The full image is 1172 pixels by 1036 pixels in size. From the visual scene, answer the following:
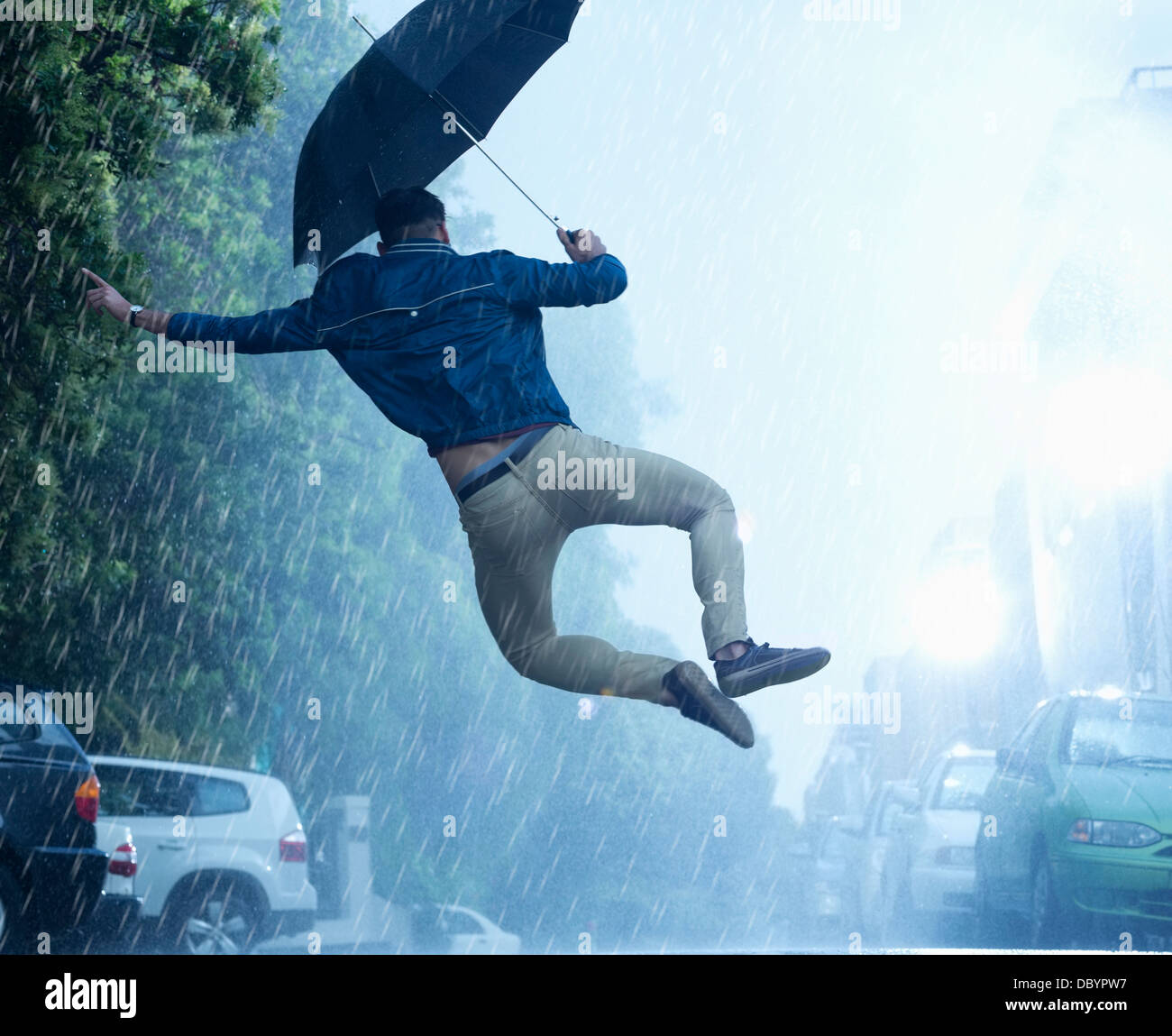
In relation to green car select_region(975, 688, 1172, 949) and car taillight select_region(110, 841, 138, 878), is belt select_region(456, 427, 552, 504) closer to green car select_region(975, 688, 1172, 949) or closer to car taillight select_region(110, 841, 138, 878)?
green car select_region(975, 688, 1172, 949)

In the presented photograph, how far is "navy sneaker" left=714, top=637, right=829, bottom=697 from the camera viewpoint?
3787 mm

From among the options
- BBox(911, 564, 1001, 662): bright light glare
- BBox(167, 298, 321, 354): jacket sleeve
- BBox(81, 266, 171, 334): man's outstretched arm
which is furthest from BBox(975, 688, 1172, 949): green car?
BBox(911, 564, 1001, 662): bright light glare

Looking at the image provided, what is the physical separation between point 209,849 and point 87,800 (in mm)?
4807

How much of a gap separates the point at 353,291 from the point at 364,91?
1137 mm

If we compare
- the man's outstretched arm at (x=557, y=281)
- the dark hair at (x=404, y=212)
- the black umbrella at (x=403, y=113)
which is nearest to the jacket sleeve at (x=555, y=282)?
the man's outstretched arm at (x=557, y=281)

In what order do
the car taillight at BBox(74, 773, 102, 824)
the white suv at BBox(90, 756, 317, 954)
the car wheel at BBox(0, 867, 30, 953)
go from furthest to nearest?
the white suv at BBox(90, 756, 317, 954) < the car taillight at BBox(74, 773, 102, 824) < the car wheel at BBox(0, 867, 30, 953)

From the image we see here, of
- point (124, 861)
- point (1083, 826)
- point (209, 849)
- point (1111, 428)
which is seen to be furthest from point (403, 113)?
point (1111, 428)

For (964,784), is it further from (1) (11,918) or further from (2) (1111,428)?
(2) (1111,428)

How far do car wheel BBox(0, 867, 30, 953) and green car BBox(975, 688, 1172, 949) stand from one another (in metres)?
5.99

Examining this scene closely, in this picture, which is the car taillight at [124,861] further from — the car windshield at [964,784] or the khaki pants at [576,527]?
the khaki pants at [576,527]

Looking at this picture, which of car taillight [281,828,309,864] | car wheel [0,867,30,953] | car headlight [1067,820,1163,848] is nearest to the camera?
car wheel [0,867,30,953]
